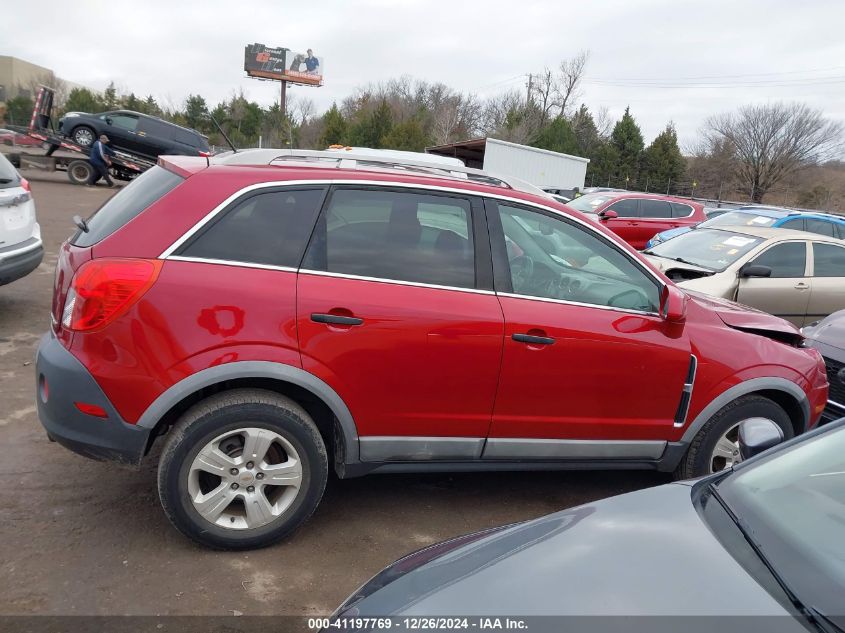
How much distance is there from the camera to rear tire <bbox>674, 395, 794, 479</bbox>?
390 cm

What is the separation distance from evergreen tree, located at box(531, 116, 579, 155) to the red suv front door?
47420 millimetres

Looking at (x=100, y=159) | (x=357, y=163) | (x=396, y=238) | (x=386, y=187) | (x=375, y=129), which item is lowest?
(x=396, y=238)

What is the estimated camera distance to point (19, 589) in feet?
9.12

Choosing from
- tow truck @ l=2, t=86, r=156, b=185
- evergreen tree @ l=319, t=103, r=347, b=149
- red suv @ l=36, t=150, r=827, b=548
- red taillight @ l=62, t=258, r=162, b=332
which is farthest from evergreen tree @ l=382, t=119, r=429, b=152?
red taillight @ l=62, t=258, r=162, b=332

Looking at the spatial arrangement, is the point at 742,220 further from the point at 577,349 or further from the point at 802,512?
the point at 802,512

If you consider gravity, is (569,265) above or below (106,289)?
above

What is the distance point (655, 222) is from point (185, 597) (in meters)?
14.4

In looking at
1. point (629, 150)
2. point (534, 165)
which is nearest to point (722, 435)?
point (534, 165)

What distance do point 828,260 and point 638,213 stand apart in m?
7.33

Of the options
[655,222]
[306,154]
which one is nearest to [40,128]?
[655,222]

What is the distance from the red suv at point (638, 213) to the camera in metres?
14.8

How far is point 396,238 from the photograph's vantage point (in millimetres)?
3418

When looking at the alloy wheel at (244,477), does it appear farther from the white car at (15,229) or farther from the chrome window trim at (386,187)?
the white car at (15,229)

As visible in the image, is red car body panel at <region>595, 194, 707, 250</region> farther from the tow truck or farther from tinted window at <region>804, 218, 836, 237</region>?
the tow truck
